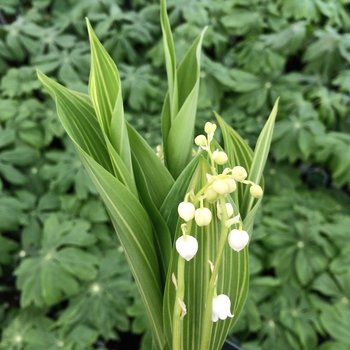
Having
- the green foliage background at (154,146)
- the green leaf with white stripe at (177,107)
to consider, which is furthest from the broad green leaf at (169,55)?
the green foliage background at (154,146)

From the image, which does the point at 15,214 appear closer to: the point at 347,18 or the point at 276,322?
the point at 276,322

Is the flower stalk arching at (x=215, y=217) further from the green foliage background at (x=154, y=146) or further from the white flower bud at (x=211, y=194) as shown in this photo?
the green foliage background at (x=154, y=146)

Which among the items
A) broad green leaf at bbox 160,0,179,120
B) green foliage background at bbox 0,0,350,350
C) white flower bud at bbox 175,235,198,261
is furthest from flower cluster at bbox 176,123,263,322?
green foliage background at bbox 0,0,350,350

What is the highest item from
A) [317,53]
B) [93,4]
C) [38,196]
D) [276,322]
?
[93,4]

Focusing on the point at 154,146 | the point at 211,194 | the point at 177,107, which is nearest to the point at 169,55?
the point at 177,107

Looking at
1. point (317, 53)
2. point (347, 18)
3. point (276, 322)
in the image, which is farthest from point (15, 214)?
point (347, 18)

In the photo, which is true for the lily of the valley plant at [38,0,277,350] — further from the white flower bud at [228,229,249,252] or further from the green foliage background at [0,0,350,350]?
the green foliage background at [0,0,350,350]
